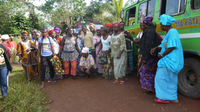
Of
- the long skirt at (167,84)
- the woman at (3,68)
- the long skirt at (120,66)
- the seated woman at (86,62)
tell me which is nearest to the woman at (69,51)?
the seated woman at (86,62)

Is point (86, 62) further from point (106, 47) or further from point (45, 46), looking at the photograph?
point (45, 46)

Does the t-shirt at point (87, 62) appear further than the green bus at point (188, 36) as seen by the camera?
Yes

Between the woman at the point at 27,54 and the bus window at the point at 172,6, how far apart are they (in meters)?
4.20

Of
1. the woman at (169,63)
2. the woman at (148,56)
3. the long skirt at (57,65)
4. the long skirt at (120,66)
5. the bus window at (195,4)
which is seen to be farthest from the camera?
the long skirt at (57,65)

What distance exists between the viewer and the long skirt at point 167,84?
2709 millimetres

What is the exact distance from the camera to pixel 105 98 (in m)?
3.31

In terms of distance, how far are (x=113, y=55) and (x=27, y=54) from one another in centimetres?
282

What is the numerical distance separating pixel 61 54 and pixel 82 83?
1.25 meters

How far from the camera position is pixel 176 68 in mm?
2568

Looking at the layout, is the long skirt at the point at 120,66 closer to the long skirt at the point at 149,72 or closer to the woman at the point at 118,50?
the woman at the point at 118,50

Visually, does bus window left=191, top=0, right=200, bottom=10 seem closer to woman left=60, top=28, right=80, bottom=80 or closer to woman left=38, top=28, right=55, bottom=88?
woman left=60, top=28, right=80, bottom=80

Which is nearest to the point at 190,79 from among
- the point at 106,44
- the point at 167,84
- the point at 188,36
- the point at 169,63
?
the point at 167,84

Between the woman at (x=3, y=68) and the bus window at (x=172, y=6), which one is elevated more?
the bus window at (x=172, y=6)

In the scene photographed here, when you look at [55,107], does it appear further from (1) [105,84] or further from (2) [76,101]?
(1) [105,84]
